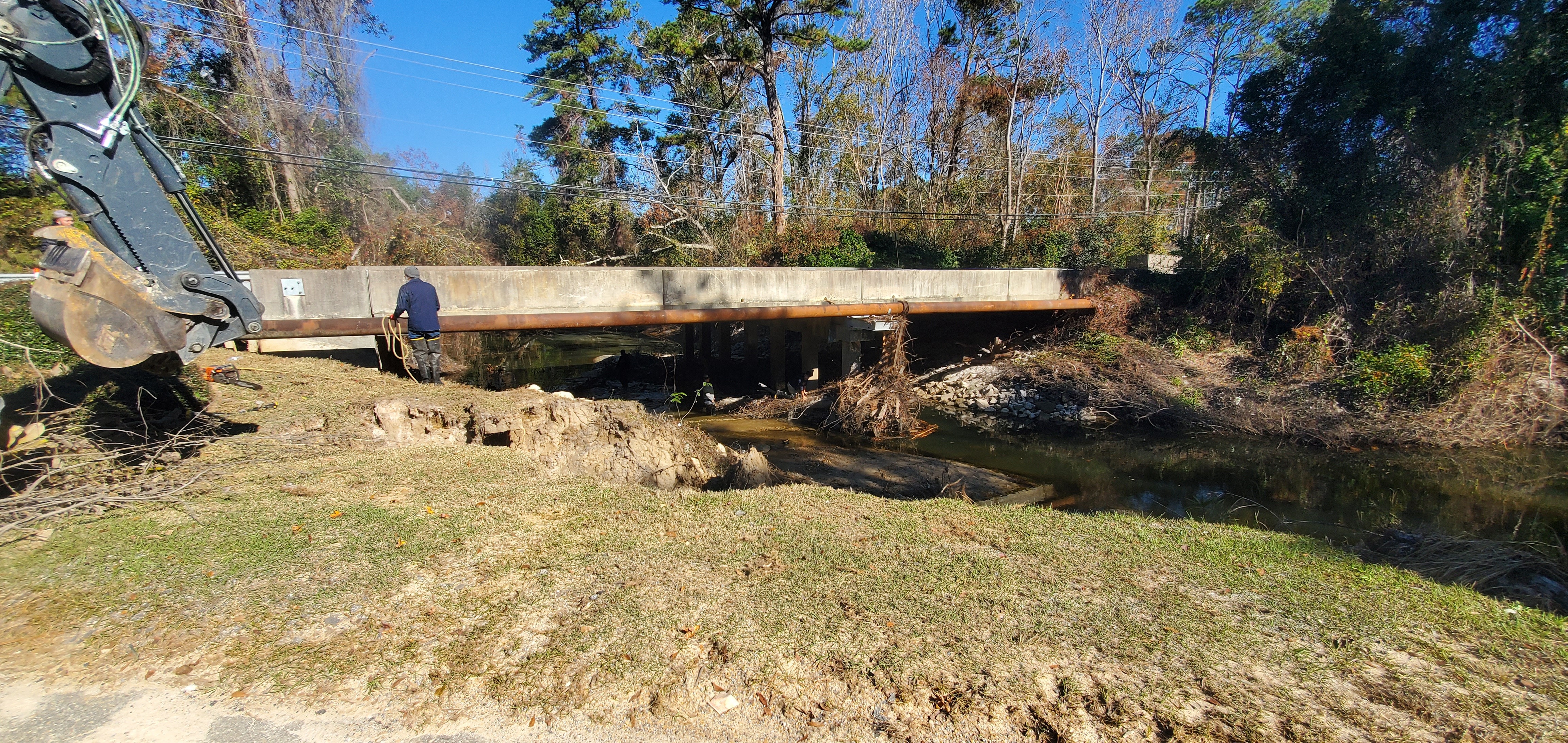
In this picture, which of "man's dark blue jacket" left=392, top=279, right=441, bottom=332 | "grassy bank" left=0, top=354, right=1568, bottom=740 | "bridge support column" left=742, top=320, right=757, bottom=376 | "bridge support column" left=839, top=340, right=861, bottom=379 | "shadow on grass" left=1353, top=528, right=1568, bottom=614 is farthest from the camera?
"bridge support column" left=742, top=320, right=757, bottom=376

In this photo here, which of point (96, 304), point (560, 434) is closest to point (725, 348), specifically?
point (560, 434)

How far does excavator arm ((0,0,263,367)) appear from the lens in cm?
435

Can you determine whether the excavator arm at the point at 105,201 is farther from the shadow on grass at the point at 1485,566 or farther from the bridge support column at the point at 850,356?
the bridge support column at the point at 850,356

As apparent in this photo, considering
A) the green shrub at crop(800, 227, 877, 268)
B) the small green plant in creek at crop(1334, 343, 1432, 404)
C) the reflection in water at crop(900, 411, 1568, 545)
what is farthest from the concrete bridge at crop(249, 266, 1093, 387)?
the small green plant in creek at crop(1334, 343, 1432, 404)

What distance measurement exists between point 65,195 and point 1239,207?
21788 millimetres

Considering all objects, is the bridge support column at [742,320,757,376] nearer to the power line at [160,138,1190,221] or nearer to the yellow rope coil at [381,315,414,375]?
the power line at [160,138,1190,221]

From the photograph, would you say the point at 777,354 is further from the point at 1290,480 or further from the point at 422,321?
the point at 1290,480

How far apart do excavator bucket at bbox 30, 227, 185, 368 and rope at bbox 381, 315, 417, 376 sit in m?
5.41

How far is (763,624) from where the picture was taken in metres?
4.05

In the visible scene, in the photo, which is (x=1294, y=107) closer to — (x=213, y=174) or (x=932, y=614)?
(x=932, y=614)

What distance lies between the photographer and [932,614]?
13.8ft

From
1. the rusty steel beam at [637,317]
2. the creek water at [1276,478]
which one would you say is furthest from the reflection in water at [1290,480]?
the rusty steel beam at [637,317]

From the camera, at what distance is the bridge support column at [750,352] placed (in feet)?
67.2

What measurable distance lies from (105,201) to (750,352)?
640 inches
